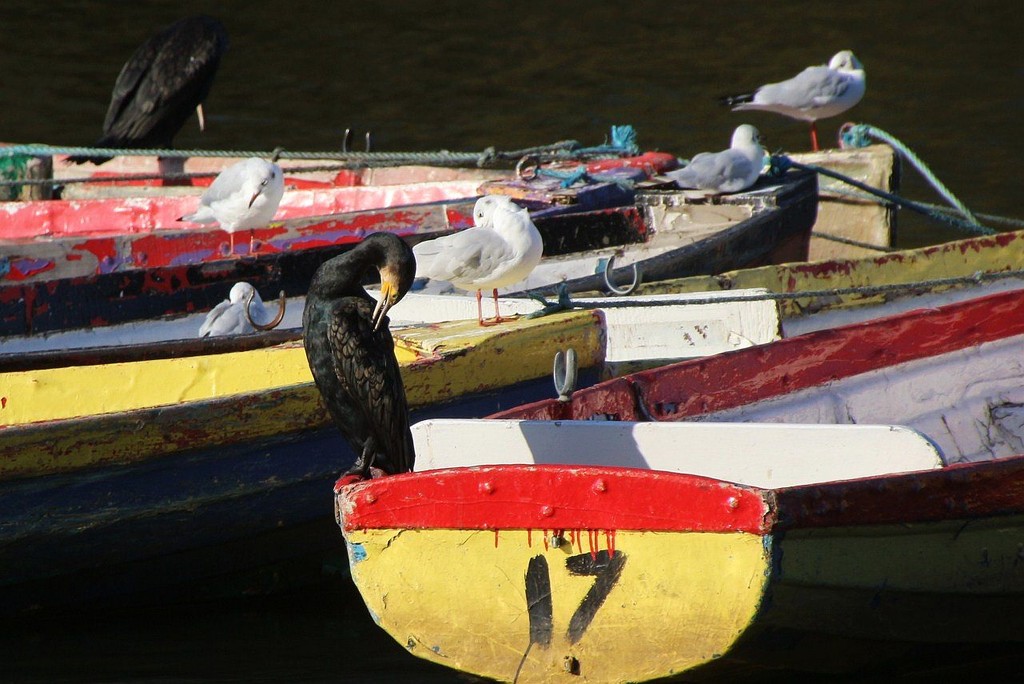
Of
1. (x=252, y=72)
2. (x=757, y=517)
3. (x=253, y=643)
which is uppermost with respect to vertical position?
(x=252, y=72)

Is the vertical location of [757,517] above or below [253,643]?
above

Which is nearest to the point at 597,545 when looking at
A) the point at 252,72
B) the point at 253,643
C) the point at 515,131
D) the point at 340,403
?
the point at 340,403

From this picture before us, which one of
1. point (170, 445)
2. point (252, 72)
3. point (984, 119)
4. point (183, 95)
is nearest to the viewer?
point (170, 445)

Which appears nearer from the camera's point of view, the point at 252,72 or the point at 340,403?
A: the point at 340,403

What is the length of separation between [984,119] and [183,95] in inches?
285

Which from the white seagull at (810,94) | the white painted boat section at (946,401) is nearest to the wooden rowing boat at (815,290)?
the white painted boat section at (946,401)

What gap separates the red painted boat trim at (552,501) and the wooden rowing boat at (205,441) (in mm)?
1053

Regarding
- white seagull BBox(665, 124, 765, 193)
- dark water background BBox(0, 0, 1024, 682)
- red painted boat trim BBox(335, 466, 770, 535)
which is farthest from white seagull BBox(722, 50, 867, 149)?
red painted boat trim BBox(335, 466, 770, 535)

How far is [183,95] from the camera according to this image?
962 cm

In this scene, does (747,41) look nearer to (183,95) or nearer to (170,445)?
(183,95)

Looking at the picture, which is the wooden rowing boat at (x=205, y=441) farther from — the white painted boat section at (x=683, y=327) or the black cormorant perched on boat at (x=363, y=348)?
the black cormorant perched on boat at (x=363, y=348)

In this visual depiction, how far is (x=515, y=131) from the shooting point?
1318 centimetres

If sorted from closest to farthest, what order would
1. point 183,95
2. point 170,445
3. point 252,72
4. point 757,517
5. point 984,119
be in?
point 757,517
point 170,445
point 183,95
point 984,119
point 252,72

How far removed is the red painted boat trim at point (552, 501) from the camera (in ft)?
10.5
